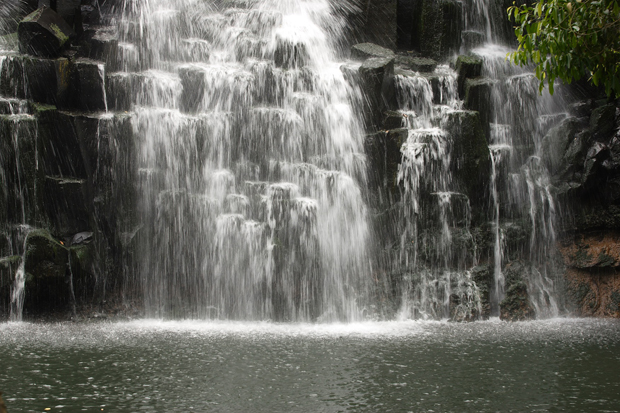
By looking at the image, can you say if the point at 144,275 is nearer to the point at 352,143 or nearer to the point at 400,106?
the point at 352,143

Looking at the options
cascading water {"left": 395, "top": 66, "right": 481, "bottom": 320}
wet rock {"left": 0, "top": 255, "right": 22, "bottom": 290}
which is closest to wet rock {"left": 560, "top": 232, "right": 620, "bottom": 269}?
cascading water {"left": 395, "top": 66, "right": 481, "bottom": 320}

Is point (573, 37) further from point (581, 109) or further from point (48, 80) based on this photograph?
point (48, 80)

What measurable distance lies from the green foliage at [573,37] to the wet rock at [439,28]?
463 inches

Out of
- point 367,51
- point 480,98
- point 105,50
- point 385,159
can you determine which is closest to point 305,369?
point 385,159

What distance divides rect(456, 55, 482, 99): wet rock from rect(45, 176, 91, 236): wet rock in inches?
479

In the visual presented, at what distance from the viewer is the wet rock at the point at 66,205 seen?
13945 mm

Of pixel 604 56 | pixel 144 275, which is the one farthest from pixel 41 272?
pixel 604 56

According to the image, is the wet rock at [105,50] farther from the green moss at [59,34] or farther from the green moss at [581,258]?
the green moss at [581,258]

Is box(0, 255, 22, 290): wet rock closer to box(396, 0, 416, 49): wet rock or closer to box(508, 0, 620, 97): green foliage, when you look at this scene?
box(508, 0, 620, 97): green foliage

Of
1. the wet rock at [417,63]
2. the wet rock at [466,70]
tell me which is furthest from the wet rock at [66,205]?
the wet rock at [466,70]

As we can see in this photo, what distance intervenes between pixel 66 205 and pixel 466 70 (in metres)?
13.1

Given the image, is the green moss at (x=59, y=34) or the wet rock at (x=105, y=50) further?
the wet rock at (x=105, y=50)

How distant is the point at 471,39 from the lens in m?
21.1

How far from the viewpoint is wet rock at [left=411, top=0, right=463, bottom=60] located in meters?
20.4
